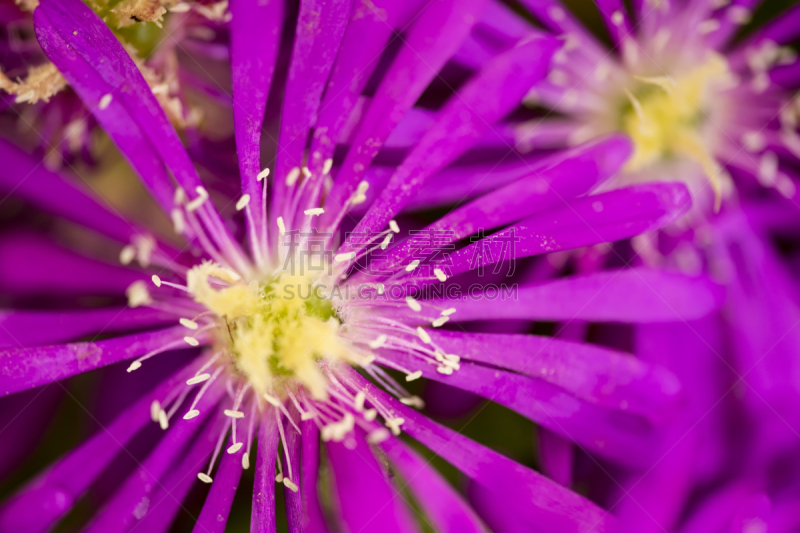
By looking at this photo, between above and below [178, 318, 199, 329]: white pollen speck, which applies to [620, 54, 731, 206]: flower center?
above

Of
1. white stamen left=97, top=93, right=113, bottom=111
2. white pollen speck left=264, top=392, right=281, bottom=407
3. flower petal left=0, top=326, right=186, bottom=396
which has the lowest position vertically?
flower petal left=0, top=326, right=186, bottom=396

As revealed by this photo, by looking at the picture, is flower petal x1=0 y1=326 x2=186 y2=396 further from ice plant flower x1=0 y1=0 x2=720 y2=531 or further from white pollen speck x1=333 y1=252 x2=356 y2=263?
white pollen speck x1=333 y1=252 x2=356 y2=263

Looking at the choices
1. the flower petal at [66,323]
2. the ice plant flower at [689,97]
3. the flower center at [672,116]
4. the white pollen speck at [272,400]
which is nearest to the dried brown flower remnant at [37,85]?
the flower petal at [66,323]

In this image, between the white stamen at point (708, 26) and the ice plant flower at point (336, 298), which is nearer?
the ice plant flower at point (336, 298)

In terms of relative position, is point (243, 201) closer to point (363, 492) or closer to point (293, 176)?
point (293, 176)

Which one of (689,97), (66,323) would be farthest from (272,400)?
(689,97)

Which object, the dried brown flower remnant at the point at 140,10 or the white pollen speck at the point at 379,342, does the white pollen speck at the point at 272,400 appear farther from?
the dried brown flower remnant at the point at 140,10

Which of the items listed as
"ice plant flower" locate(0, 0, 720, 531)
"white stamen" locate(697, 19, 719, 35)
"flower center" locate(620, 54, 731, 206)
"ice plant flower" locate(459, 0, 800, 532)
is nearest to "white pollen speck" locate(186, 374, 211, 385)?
"ice plant flower" locate(0, 0, 720, 531)
